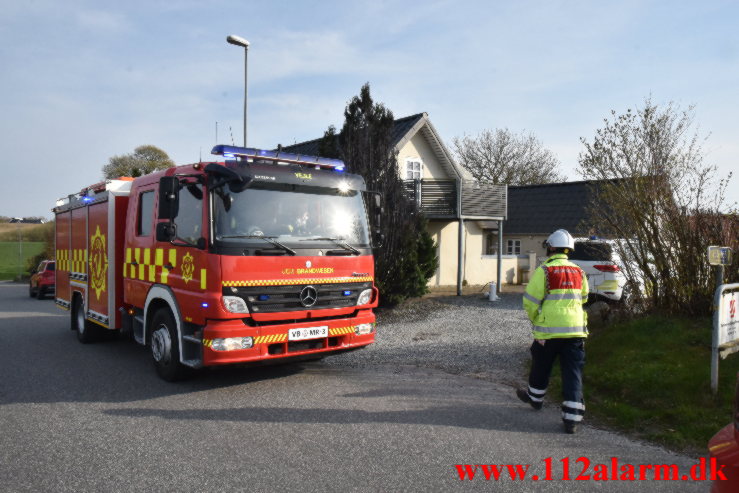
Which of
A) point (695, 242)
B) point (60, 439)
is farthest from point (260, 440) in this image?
point (695, 242)

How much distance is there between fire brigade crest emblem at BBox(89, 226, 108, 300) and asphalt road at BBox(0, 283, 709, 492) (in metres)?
1.46

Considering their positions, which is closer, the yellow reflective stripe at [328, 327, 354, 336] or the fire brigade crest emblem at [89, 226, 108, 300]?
the yellow reflective stripe at [328, 327, 354, 336]

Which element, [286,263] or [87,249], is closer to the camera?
[286,263]

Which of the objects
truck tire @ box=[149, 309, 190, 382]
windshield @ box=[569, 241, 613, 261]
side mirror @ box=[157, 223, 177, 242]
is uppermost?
side mirror @ box=[157, 223, 177, 242]

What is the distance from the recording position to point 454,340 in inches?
387

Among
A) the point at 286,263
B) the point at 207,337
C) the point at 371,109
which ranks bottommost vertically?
the point at 207,337

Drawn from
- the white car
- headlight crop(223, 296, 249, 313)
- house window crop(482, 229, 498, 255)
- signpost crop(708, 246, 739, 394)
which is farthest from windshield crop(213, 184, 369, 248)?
house window crop(482, 229, 498, 255)

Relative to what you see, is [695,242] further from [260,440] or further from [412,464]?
[260,440]

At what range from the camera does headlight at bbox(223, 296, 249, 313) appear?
19.2 feet

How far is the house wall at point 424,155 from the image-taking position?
21922 millimetres

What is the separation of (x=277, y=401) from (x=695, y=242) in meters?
6.17

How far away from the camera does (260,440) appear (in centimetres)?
470

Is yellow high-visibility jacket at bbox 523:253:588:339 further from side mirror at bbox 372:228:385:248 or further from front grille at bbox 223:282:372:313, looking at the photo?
side mirror at bbox 372:228:385:248

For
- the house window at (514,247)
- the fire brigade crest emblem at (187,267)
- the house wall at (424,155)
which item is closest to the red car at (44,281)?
the house wall at (424,155)
